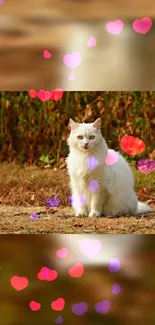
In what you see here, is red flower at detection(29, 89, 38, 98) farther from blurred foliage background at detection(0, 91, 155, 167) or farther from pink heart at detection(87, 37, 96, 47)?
pink heart at detection(87, 37, 96, 47)

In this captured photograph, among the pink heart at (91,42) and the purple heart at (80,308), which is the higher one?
Result: the pink heart at (91,42)

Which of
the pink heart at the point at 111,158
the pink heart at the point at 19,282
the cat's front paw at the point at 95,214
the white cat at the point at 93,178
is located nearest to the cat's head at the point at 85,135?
the white cat at the point at 93,178

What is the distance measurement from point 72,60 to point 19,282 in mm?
745

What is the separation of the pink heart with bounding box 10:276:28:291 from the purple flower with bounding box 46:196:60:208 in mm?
774

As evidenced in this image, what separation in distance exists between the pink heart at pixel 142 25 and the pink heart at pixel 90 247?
0.68 m

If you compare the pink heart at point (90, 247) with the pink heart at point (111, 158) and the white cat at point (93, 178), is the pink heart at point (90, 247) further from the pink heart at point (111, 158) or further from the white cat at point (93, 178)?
the pink heart at point (111, 158)

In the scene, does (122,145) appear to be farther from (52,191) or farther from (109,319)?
(109,319)

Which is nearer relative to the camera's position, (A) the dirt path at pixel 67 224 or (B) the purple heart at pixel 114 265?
(B) the purple heart at pixel 114 265

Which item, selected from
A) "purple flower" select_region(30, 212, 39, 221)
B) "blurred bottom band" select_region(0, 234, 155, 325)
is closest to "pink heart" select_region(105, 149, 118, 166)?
"purple flower" select_region(30, 212, 39, 221)

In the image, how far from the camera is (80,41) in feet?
6.70

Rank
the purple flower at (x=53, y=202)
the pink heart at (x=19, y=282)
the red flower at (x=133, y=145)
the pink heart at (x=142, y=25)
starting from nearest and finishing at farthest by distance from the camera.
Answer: the pink heart at (x=142, y=25)
the pink heart at (x=19, y=282)
the purple flower at (x=53, y=202)
the red flower at (x=133, y=145)

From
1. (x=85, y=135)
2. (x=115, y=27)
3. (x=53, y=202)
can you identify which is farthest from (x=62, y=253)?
(x=53, y=202)

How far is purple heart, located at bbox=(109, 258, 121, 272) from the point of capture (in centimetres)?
208

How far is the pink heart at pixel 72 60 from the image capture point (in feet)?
6.71
